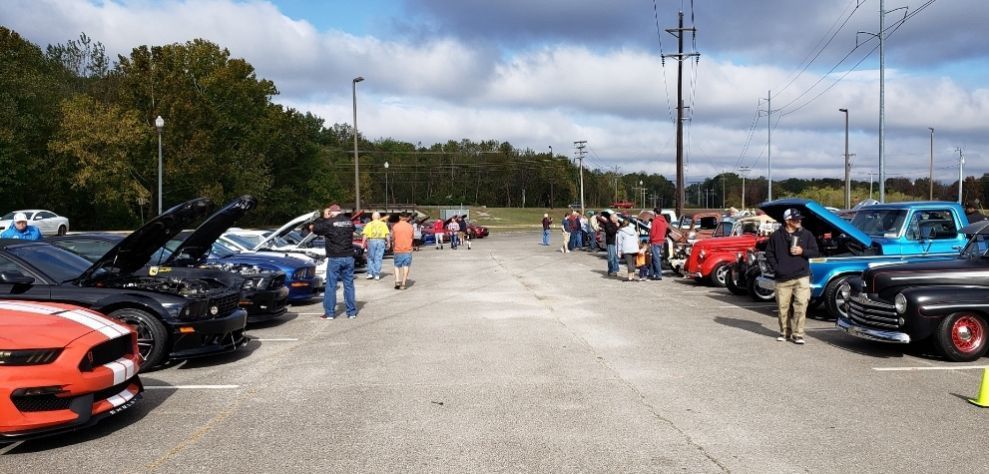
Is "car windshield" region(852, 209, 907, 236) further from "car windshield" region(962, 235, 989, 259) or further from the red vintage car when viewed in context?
the red vintage car

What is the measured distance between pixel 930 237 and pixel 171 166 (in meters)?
41.1

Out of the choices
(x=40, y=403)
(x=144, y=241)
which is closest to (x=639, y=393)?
(x=40, y=403)

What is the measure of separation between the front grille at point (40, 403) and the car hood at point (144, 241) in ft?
11.2

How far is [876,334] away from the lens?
9031 millimetres

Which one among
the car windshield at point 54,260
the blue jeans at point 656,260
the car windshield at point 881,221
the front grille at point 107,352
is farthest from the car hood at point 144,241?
the blue jeans at point 656,260

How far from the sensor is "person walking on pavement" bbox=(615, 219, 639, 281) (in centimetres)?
1925

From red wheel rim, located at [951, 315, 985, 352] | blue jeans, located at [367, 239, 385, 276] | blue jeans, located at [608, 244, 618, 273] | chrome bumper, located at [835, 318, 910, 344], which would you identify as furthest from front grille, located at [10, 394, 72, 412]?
blue jeans, located at [608, 244, 618, 273]

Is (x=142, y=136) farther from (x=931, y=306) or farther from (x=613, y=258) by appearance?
(x=931, y=306)

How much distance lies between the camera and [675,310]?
13797mm

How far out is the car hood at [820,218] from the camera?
486 inches

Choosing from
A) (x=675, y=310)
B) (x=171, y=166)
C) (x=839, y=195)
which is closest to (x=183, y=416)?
(x=675, y=310)

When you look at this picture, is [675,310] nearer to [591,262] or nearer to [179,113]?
[591,262]

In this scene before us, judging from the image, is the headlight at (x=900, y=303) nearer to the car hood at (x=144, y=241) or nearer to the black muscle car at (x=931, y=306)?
the black muscle car at (x=931, y=306)

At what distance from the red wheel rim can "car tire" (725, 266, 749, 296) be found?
7.26 m
